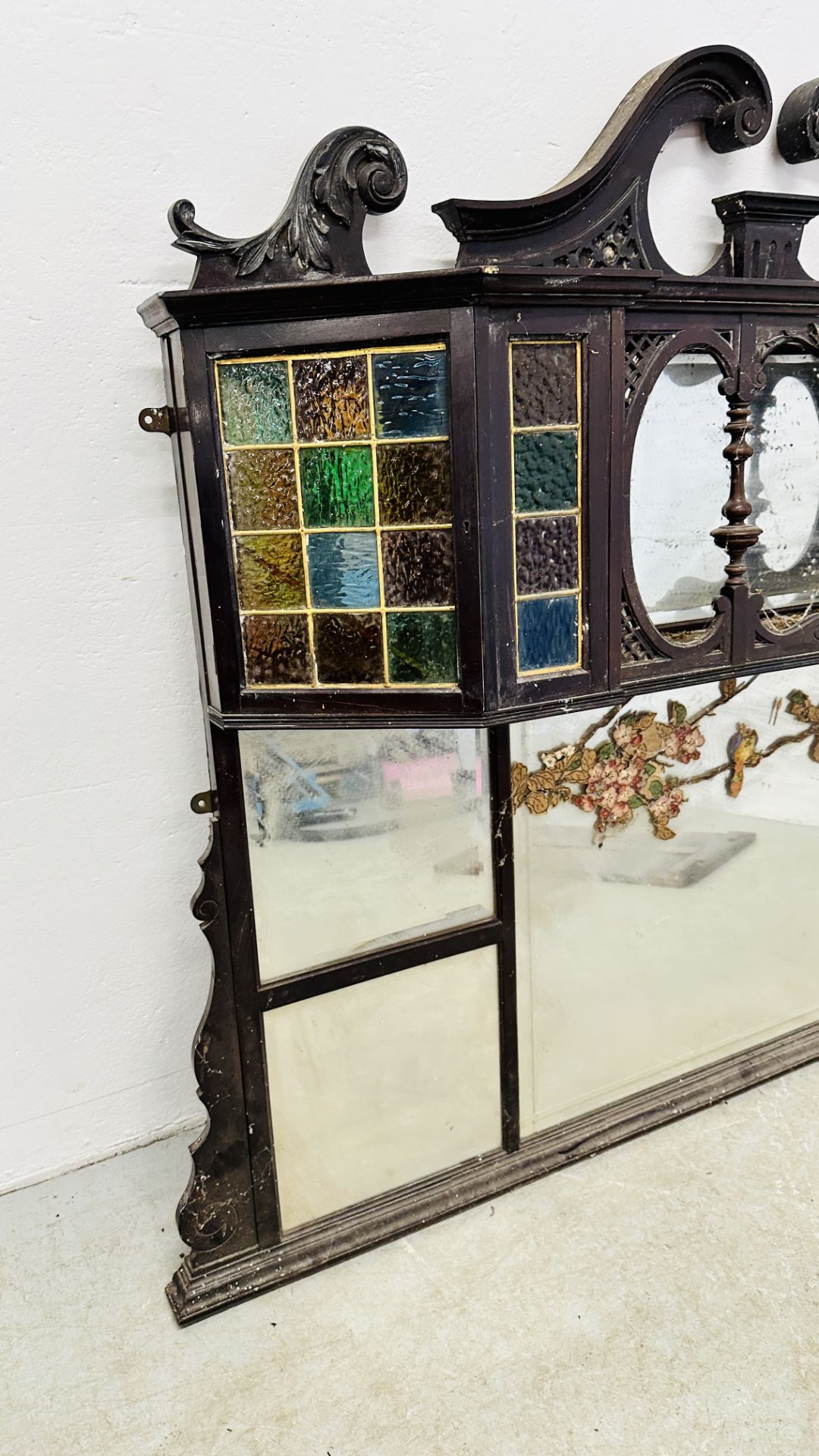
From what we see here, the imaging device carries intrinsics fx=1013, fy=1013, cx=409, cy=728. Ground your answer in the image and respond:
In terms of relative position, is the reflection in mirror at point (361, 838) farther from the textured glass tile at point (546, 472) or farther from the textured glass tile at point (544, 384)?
the textured glass tile at point (544, 384)

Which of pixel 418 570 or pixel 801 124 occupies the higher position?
pixel 801 124

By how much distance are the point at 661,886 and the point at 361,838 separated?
27.6 inches

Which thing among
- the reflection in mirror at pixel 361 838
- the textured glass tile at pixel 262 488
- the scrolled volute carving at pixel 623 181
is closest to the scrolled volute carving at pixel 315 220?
the scrolled volute carving at pixel 623 181

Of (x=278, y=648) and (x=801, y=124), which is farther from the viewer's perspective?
(x=801, y=124)

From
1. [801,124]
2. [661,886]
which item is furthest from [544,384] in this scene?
[661,886]

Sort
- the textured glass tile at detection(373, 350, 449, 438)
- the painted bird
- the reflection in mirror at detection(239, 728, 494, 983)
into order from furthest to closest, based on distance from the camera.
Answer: the painted bird → the reflection in mirror at detection(239, 728, 494, 983) → the textured glass tile at detection(373, 350, 449, 438)

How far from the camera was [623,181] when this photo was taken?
5.27ft

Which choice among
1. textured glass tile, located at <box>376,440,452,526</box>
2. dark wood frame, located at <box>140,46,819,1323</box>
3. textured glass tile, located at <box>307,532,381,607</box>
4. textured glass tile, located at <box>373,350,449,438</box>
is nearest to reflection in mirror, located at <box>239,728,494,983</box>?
dark wood frame, located at <box>140,46,819,1323</box>

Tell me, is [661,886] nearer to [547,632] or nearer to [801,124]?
[547,632]

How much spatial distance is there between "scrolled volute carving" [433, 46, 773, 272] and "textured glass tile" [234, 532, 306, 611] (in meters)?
0.48

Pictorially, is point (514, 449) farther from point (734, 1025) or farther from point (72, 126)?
point (734, 1025)

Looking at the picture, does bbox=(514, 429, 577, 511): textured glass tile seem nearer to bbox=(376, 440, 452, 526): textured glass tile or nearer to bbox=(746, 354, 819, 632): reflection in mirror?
bbox=(376, 440, 452, 526): textured glass tile

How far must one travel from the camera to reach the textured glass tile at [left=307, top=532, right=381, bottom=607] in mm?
1438

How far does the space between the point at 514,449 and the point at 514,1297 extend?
4.57ft
